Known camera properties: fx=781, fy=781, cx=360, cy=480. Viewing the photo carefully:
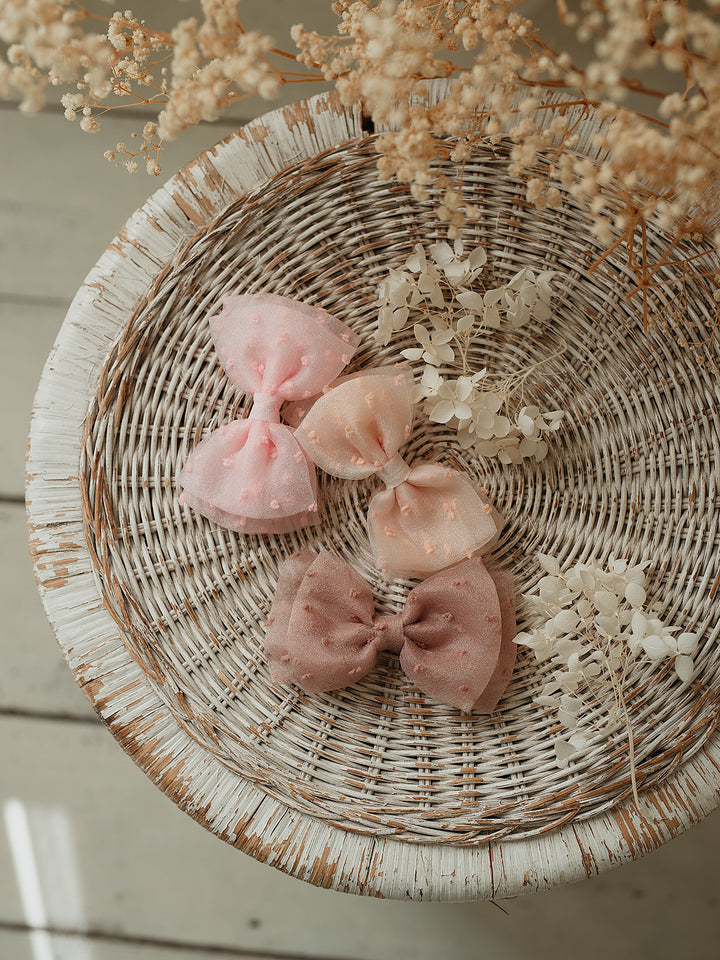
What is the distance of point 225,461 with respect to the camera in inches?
33.6

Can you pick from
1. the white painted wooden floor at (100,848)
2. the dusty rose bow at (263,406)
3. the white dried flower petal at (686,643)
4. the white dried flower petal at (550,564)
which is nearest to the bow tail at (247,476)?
the dusty rose bow at (263,406)

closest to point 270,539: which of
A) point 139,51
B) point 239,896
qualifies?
point 139,51

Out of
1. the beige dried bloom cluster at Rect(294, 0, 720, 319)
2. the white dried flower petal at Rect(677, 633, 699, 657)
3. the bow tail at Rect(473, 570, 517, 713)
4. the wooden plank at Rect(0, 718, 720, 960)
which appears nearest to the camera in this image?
the beige dried bloom cluster at Rect(294, 0, 720, 319)

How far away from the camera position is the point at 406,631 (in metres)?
0.86

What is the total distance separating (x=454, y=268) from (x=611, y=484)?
0.30 m

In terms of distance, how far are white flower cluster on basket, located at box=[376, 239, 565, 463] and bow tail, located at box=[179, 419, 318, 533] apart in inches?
6.3

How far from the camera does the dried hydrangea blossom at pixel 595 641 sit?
30.4 inches

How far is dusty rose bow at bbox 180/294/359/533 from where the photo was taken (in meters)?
0.84

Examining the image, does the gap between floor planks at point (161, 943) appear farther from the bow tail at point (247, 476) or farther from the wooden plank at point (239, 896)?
the bow tail at point (247, 476)

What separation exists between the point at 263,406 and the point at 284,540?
0.16 metres

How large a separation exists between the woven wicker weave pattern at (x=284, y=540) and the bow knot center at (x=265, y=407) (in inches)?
1.6

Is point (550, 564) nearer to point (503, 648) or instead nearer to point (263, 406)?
point (503, 648)

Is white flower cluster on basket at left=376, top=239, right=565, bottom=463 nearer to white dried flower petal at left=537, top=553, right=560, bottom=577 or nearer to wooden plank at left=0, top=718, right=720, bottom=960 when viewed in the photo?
white dried flower petal at left=537, top=553, right=560, bottom=577

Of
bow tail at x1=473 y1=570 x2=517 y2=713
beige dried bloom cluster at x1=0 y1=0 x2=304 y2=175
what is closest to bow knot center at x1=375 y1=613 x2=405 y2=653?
bow tail at x1=473 y1=570 x2=517 y2=713
